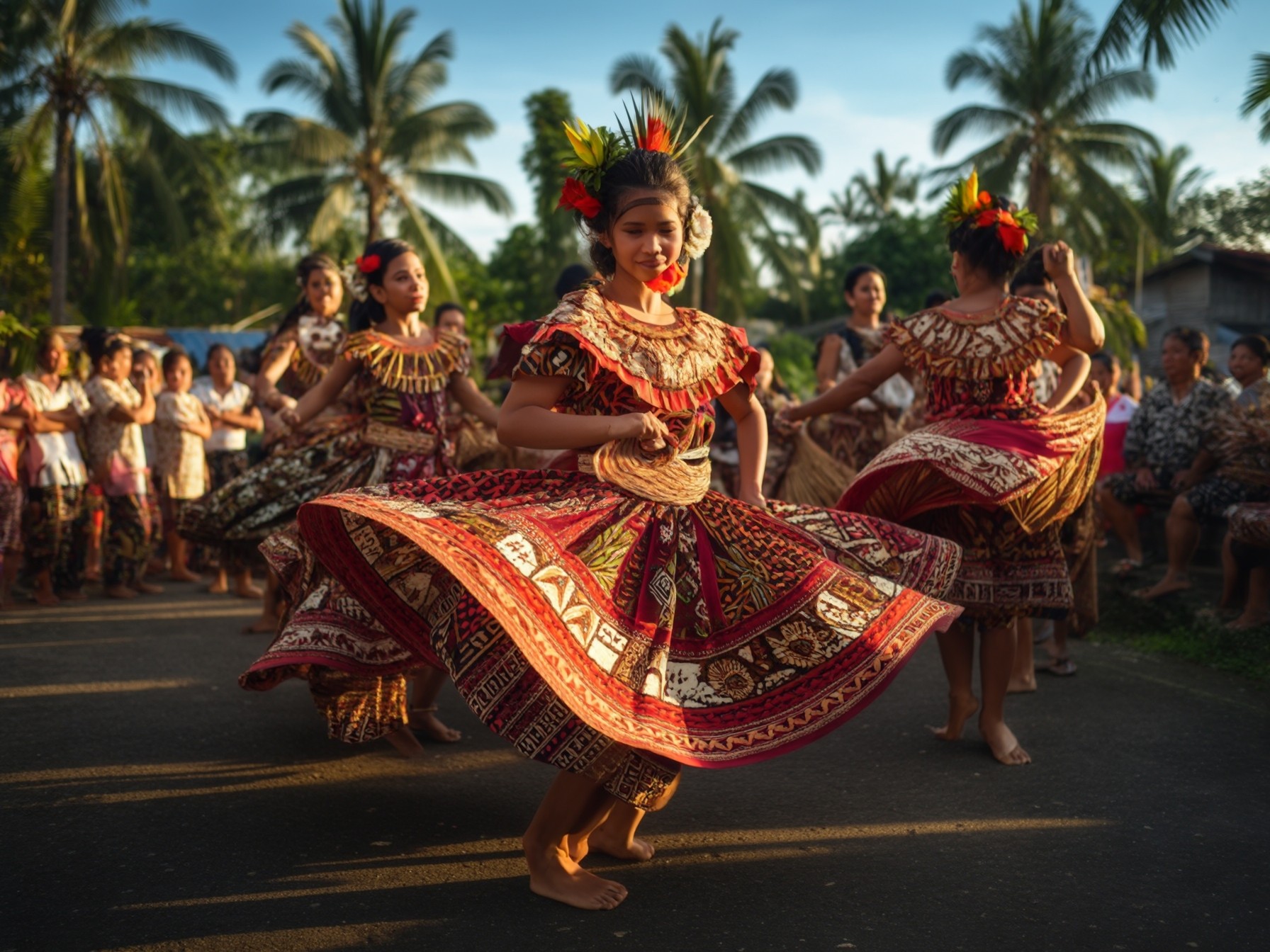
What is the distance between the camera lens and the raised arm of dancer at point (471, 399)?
16.8ft

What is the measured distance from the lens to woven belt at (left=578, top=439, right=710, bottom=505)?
327 centimetres

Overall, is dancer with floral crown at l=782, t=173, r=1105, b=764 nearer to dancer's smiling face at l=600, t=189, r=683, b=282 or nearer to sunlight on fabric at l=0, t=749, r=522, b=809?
dancer's smiling face at l=600, t=189, r=683, b=282

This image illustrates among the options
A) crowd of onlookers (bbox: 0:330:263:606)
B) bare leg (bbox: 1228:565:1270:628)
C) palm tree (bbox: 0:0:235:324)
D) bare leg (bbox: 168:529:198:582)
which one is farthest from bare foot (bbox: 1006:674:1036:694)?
palm tree (bbox: 0:0:235:324)

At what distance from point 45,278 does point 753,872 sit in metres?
20.5

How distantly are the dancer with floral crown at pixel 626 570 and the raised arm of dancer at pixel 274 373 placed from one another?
239 cm

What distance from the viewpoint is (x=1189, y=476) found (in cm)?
783

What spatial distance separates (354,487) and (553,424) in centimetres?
207

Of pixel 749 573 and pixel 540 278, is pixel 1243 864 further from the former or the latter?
pixel 540 278

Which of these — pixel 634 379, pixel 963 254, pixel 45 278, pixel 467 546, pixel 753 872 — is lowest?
pixel 753 872

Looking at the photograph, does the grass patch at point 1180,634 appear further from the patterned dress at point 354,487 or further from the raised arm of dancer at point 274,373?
the raised arm of dancer at point 274,373

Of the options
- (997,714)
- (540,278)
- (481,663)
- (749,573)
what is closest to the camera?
(481,663)

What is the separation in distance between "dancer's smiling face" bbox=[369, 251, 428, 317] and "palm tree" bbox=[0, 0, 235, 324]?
59.5ft

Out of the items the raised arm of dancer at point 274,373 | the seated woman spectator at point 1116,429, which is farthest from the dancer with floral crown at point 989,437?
the seated woman spectator at point 1116,429

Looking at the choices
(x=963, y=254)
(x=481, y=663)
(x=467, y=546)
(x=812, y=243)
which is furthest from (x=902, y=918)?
(x=812, y=243)
